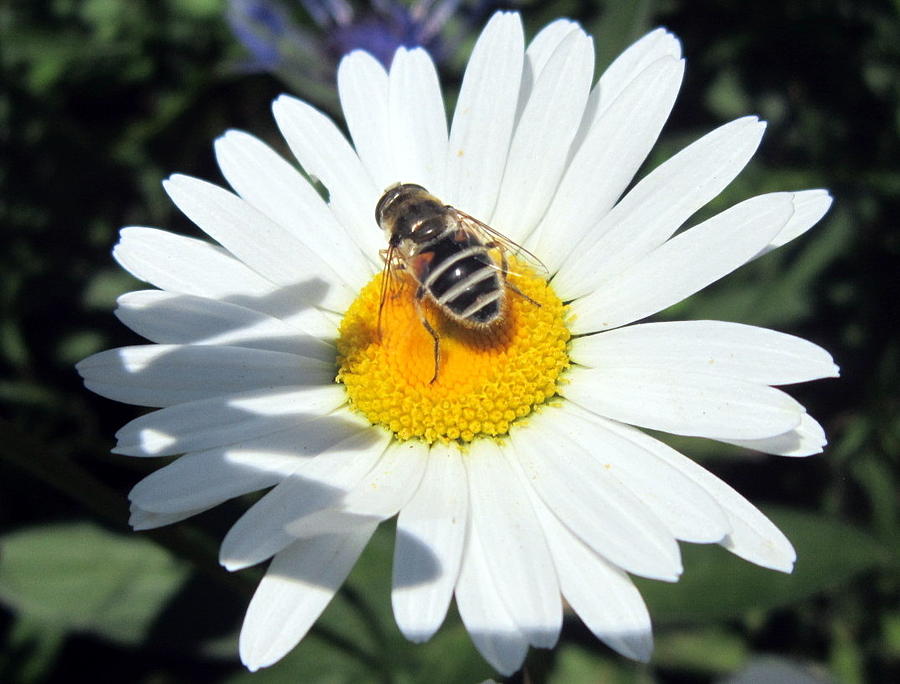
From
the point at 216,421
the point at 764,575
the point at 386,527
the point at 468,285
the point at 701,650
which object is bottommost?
the point at 701,650

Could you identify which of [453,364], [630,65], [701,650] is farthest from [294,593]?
[701,650]

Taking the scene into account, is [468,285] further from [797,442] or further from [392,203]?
[797,442]

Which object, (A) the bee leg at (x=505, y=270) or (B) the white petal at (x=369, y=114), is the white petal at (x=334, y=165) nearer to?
(B) the white petal at (x=369, y=114)

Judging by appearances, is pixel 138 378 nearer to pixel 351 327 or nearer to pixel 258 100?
pixel 351 327

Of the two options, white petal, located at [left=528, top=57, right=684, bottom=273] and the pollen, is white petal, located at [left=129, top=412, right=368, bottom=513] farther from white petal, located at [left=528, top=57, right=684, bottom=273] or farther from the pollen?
white petal, located at [left=528, top=57, right=684, bottom=273]

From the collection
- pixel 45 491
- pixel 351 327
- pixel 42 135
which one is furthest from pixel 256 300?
pixel 42 135

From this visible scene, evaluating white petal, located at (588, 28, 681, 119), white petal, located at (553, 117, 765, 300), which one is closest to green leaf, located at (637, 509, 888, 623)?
white petal, located at (553, 117, 765, 300)
